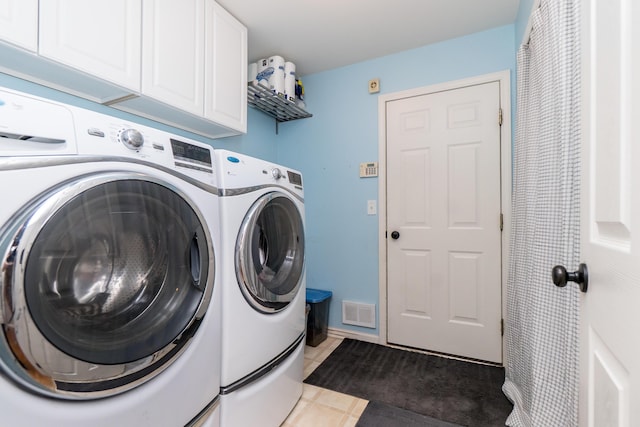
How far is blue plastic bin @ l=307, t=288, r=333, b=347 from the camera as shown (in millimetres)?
2246

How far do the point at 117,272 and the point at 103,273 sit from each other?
32 millimetres

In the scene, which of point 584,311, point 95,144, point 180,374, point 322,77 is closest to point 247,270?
point 180,374

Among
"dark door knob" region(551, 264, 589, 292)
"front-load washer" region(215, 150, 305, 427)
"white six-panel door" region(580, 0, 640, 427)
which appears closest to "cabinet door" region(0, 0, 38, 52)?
"front-load washer" region(215, 150, 305, 427)

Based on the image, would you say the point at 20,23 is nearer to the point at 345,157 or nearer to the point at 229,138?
the point at 229,138

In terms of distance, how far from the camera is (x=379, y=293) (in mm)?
2307

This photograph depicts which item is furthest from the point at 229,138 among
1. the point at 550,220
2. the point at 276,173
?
the point at 550,220

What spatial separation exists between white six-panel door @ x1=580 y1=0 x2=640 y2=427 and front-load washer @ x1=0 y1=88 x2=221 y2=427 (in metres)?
1.00

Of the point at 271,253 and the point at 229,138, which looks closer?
the point at 271,253

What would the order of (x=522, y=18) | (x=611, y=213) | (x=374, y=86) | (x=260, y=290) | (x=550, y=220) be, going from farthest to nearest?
(x=374, y=86) → (x=522, y=18) → (x=260, y=290) → (x=550, y=220) → (x=611, y=213)

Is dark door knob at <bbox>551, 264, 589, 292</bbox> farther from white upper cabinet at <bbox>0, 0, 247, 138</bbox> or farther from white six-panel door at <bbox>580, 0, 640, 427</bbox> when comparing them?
white upper cabinet at <bbox>0, 0, 247, 138</bbox>

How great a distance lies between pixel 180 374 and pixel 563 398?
129 cm

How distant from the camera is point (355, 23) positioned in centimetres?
193

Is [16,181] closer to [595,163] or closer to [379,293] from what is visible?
[595,163]

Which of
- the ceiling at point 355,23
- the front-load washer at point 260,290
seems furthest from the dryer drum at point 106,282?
the ceiling at point 355,23
